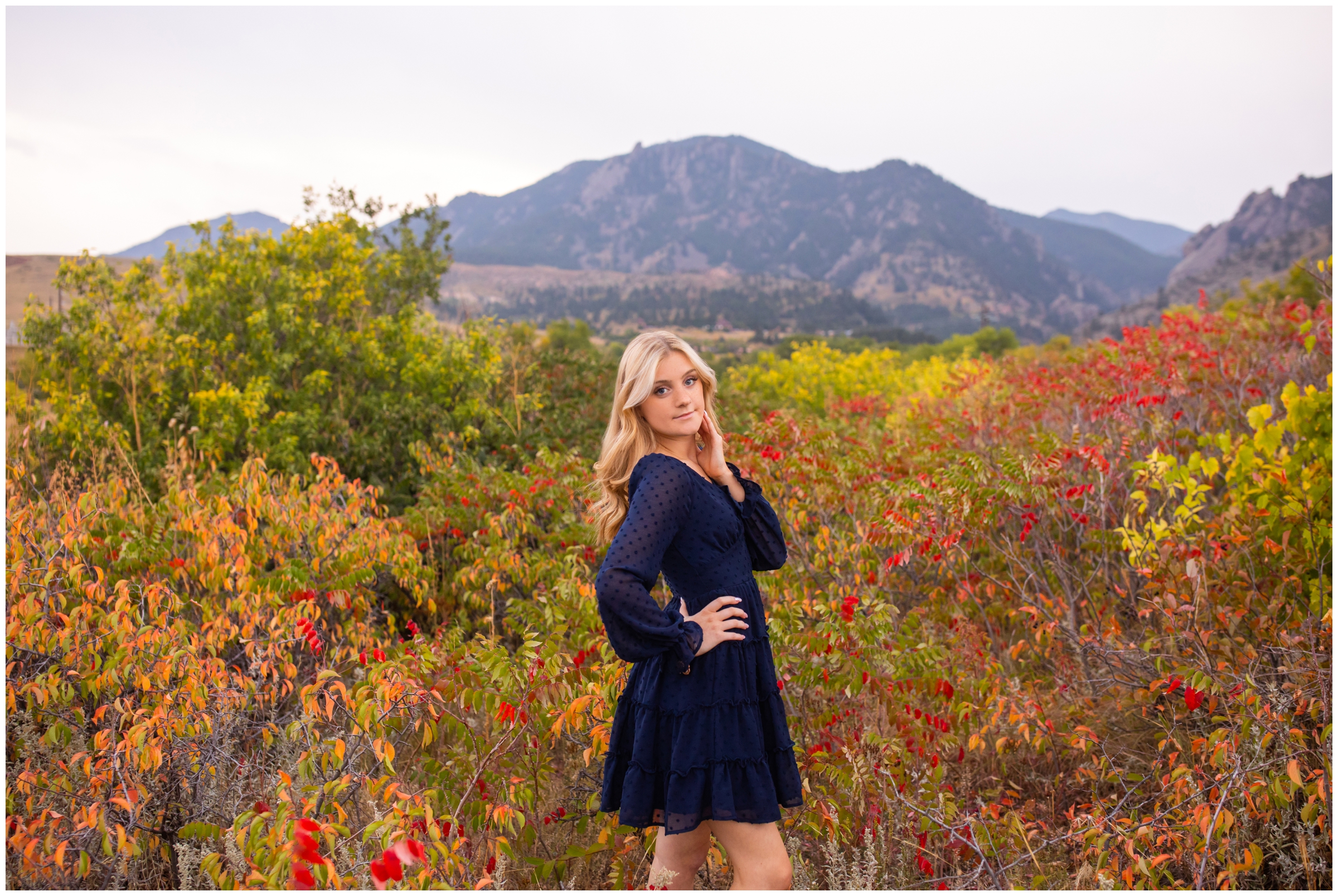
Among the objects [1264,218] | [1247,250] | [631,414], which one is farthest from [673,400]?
[1264,218]

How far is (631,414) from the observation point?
7.32 ft

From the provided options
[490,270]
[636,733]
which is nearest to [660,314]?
[490,270]

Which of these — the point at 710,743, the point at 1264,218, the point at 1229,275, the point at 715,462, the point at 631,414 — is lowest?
the point at 710,743

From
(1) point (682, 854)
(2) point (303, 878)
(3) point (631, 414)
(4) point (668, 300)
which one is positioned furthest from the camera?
(4) point (668, 300)

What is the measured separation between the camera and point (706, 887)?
9.91ft

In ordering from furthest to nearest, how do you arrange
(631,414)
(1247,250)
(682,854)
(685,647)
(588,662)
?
1. (1247,250)
2. (588,662)
3. (631,414)
4. (682,854)
5. (685,647)

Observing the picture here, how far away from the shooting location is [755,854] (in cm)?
203

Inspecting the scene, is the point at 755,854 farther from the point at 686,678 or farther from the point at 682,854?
the point at 686,678

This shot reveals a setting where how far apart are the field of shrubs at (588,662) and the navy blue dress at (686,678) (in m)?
0.64

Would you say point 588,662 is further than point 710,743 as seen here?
Yes

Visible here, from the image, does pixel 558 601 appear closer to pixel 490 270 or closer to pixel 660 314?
pixel 660 314

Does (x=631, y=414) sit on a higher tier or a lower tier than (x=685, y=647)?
higher

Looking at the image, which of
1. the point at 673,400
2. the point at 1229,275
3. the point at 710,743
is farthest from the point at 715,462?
the point at 1229,275

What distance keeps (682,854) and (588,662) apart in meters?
1.35
